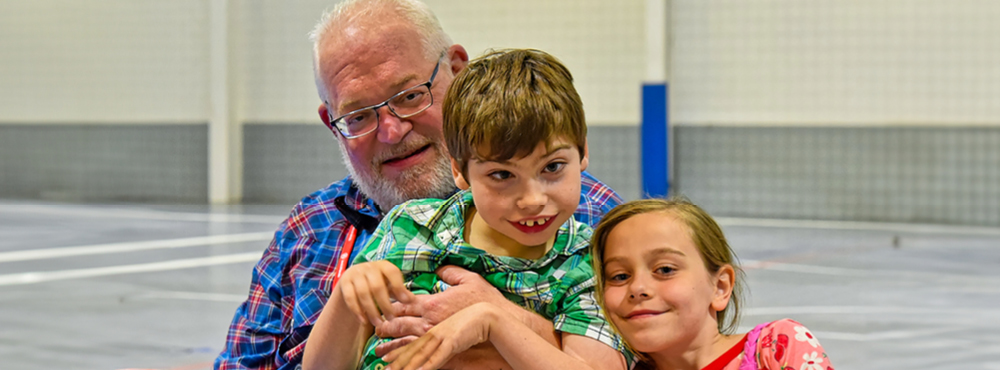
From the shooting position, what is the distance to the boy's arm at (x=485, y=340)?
141 centimetres

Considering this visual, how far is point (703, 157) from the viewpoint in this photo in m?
10.4

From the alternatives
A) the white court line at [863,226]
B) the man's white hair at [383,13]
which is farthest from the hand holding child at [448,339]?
the white court line at [863,226]

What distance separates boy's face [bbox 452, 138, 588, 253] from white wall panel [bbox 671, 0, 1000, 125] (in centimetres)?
867

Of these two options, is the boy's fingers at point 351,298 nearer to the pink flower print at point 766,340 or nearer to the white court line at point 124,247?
the pink flower print at point 766,340

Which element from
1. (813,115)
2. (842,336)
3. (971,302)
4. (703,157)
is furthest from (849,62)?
(842,336)

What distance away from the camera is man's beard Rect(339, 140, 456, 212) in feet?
6.94

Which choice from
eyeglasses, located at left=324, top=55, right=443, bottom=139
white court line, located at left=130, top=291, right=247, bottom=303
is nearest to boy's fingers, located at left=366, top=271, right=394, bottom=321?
eyeglasses, located at left=324, top=55, right=443, bottom=139

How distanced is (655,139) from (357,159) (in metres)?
8.32

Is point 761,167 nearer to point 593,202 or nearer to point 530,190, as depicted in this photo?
point 593,202

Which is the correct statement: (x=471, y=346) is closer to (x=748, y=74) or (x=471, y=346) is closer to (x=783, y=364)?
(x=783, y=364)

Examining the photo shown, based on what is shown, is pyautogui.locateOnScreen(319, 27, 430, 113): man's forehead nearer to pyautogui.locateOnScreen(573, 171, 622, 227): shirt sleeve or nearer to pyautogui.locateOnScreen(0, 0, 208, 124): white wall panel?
pyautogui.locateOnScreen(573, 171, 622, 227): shirt sleeve

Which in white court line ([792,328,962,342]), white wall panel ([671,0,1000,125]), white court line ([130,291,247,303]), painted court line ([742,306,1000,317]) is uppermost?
white wall panel ([671,0,1000,125])

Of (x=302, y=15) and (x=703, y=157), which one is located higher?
(x=302, y=15)

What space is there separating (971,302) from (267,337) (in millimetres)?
4397
